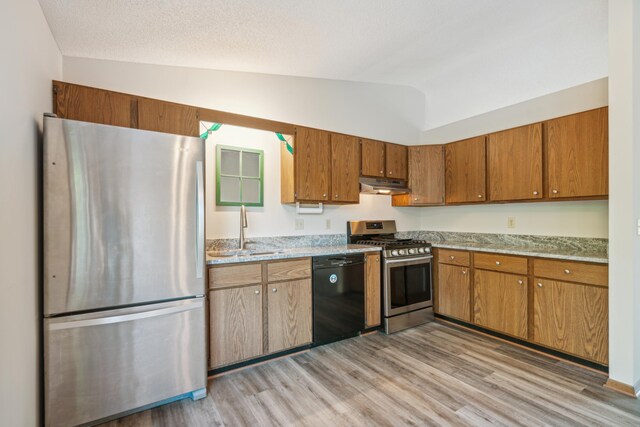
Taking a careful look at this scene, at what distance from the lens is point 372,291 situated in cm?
316

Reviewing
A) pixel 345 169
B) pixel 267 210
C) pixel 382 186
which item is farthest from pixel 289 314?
pixel 382 186

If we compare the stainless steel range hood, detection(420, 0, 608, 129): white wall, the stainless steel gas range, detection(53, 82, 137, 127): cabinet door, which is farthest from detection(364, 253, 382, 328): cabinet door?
detection(53, 82, 137, 127): cabinet door

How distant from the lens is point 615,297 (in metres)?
2.12

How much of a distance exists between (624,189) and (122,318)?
3.43 metres

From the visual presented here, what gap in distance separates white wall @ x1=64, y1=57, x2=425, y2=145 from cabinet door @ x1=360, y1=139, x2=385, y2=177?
0.29m

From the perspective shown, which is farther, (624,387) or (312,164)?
(312,164)

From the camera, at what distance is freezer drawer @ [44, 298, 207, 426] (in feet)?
5.41

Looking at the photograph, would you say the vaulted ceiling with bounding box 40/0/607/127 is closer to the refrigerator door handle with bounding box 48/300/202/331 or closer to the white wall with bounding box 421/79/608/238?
the white wall with bounding box 421/79/608/238

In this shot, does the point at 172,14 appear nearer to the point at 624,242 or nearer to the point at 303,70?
the point at 303,70

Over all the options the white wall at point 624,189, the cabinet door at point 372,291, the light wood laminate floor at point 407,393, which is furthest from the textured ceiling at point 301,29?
the light wood laminate floor at point 407,393

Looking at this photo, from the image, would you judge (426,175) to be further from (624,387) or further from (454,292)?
(624,387)

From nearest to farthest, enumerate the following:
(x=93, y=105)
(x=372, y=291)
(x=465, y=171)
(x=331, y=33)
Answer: (x=93, y=105) < (x=331, y=33) < (x=372, y=291) < (x=465, y=171)

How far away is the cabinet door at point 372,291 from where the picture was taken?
3.12 meters

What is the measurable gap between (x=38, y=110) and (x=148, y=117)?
0.61 metres
